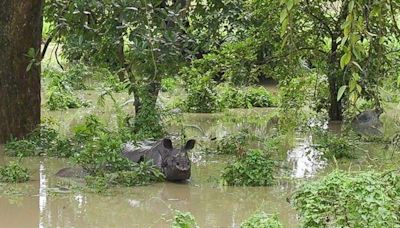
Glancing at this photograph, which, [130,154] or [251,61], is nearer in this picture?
[130,154]

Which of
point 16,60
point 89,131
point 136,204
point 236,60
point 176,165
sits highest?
point 236,60

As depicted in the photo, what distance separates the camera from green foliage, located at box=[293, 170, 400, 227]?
452 centimetres

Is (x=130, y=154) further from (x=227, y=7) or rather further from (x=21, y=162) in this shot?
(x=227, y=7)

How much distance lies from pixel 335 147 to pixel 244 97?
600cm

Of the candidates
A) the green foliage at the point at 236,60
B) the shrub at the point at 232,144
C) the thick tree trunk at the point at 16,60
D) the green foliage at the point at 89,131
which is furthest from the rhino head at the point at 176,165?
the green foliage at the point at 236,60

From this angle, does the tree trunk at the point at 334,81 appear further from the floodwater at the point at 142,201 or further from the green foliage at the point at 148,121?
the green foliage at the point at 148,121

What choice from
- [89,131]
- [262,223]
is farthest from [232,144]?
[262,223]

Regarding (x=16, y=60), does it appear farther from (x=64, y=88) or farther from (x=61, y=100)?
(x=64, y=88)

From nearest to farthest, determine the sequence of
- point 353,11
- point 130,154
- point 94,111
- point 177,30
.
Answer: point 353,11
point 130,154
point 177,30
point 94,111

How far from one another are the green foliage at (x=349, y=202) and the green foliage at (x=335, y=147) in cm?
455

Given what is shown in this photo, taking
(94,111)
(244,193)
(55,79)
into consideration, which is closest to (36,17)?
(244,193)

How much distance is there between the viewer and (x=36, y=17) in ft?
33.5

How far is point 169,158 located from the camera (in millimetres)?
8289

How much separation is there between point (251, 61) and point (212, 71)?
62 cm
